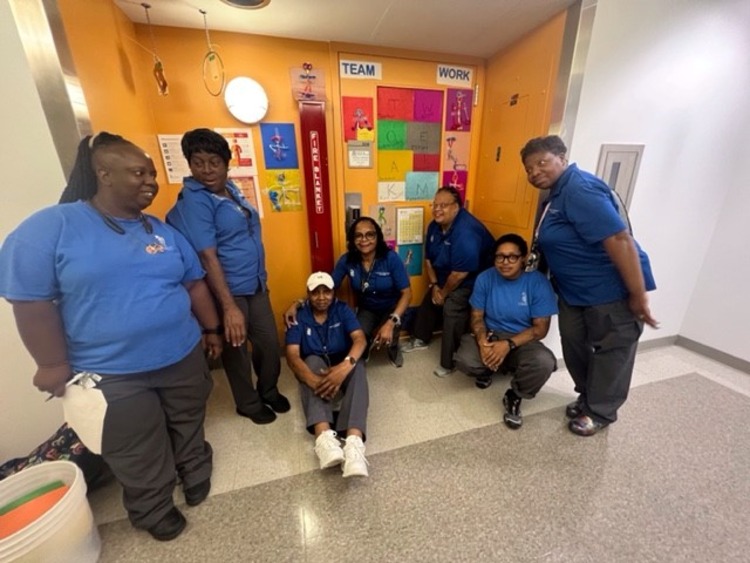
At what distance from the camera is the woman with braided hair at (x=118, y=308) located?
91 cm

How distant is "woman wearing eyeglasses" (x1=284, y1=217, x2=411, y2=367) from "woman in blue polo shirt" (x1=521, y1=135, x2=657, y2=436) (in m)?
1.05

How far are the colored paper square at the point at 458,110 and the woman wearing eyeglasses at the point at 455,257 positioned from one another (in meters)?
0.59

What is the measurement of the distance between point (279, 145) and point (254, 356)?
1.50m

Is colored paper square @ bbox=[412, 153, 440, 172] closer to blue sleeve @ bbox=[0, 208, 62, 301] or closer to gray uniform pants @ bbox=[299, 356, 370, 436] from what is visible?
gray uniform pants @ bbox=[299, 356, 370, 436]

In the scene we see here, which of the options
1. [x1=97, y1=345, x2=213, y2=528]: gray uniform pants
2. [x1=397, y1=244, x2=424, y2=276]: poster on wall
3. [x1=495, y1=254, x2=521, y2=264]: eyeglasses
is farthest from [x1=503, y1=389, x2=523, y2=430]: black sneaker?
[x1=97, y1=345, x2=213, y2=528]: gray uniform pants

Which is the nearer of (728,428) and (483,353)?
(728,428)

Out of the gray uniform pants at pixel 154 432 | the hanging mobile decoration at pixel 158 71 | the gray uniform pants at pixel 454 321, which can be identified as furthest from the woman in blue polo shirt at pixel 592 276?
the hanging mobile decoration at pixel 158 71

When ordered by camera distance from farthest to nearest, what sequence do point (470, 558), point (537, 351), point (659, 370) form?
1. point (659, 370)
2. point (537, 351)
3. point (470, 558)

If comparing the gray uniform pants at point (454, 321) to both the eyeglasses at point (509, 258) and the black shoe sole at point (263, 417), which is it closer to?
the eyeglasses at point (509, 258)

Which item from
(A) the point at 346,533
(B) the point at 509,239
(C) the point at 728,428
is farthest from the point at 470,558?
(C) the point at 728,428

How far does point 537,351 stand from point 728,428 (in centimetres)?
120

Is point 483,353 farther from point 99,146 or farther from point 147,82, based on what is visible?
point 147,82

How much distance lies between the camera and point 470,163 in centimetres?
251

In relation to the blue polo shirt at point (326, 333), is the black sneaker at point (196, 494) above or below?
below
